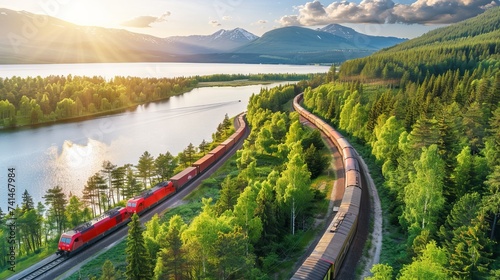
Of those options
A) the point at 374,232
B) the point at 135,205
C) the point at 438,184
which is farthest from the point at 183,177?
the point at 438,184

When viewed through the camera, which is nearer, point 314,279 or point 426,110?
point 314,279

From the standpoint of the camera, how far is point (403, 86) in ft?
409

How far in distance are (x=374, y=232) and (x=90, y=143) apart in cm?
7973

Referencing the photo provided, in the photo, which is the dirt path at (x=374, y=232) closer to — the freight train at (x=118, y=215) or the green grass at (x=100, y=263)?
the green grass at (x=100, y=263)

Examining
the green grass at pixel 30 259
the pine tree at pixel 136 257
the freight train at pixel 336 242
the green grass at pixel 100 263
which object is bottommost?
the green grass at pixel 30 259

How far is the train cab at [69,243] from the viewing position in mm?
38341

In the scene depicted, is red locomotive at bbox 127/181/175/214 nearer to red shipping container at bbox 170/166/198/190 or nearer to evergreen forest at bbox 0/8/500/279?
red shipping container at bbox 170/166/198/190

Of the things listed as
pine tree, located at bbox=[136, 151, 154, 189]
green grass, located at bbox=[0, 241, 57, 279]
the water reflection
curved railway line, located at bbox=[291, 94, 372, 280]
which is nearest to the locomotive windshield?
green grass, located at bbox=[0, 241, 57, 279]

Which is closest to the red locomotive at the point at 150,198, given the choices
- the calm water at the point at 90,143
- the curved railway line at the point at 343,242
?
the calm water at the point at 90,143

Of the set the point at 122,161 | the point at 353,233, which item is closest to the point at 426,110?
the point at 353,233

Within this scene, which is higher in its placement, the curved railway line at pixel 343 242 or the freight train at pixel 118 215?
the curved railway line at pixel 343 242

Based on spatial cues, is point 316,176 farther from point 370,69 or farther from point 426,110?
point 370,69

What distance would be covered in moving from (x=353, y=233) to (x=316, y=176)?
71.4ft

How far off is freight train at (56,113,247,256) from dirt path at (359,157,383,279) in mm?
29804
